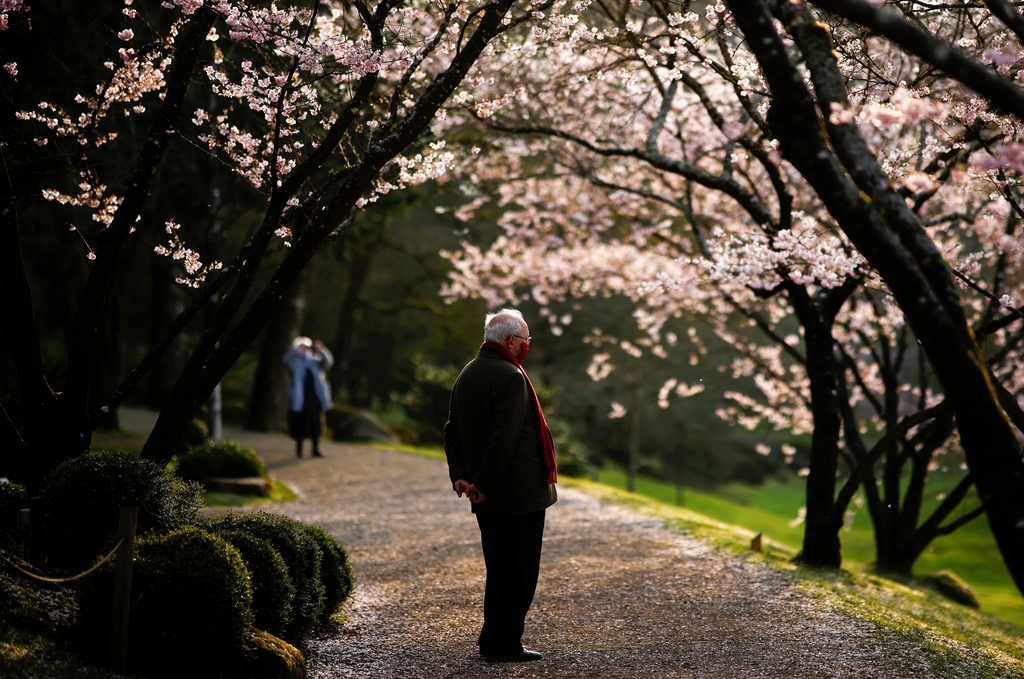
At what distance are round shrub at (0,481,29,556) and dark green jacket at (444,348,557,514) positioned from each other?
2.32m

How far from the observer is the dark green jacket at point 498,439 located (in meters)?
4.44

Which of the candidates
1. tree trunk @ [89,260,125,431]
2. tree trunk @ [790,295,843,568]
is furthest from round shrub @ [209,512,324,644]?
tree trunk @ [89,260,125,431]

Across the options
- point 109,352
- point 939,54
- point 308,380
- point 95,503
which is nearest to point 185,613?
point 95,503

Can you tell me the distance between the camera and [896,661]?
15.9ft

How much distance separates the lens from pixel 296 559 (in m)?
4.93

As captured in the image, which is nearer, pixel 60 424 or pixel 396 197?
pixel 60 424

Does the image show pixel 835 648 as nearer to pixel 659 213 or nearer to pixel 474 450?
pixel 474 450

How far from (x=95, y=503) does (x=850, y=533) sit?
17577mm

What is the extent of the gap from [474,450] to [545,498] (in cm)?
47

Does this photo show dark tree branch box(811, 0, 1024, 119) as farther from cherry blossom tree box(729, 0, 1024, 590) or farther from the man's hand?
the man's hand

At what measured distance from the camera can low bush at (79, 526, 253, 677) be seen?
12.4 feet

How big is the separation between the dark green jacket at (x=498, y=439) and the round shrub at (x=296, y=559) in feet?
3.59

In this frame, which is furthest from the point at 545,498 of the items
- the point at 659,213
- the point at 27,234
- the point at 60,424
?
the point at 27,234

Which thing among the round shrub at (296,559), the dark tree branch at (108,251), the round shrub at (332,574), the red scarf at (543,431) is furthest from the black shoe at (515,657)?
the dark tree branch at (108,251)
